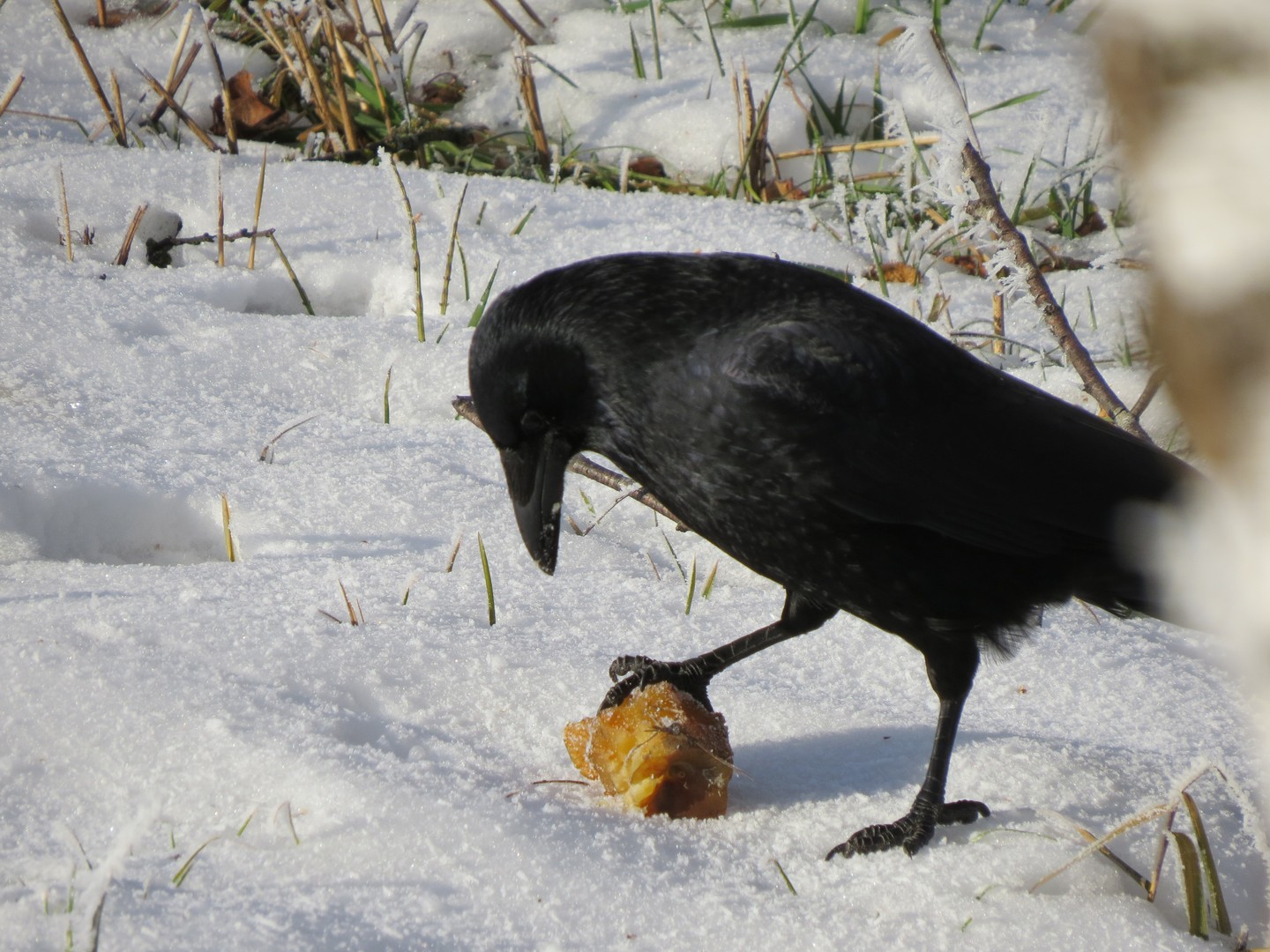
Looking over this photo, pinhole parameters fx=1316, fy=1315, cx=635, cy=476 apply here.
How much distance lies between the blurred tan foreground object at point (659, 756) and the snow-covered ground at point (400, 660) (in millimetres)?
38

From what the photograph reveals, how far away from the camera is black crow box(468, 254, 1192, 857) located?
190 cm

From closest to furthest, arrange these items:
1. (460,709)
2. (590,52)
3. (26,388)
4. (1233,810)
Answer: (1233,810) < (460,709) < (26,388) < (590,52)

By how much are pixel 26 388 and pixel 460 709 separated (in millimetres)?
1520

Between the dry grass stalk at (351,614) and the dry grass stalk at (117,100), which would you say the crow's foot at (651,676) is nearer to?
the dry grass stalk at (351,614)

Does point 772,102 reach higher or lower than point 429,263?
higher

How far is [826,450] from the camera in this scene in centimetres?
192

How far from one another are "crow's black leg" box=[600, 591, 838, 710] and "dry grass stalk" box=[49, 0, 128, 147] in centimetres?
282

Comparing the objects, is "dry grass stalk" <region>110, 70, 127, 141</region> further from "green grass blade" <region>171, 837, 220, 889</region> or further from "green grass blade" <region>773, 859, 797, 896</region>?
"green grass blade" <region>773, 859, 797, 896</region>

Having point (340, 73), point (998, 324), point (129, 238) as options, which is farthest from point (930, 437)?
point (340, 73)

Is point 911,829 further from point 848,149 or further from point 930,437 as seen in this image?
point 848,149

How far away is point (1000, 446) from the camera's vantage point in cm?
211

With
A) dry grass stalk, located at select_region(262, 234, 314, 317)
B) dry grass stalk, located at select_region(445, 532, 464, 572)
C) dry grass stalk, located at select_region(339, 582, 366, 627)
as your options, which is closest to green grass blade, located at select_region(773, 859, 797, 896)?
dry grass stalk, located at select_region(339, 582, 366, 627)

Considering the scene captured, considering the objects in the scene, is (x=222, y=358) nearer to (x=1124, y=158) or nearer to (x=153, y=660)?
(x=153, y=660)

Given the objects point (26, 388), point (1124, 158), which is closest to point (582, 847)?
point (1124, 158)
